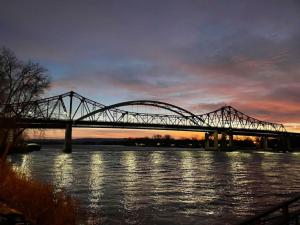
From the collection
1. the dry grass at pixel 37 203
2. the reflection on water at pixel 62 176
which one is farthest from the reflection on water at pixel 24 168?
the dry grass at pixel 37 203

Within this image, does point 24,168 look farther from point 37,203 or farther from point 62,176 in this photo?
point 37,203

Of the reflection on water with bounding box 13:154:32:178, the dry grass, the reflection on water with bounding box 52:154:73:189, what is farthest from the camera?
the reflection on water with bounding box 52:154:73:189

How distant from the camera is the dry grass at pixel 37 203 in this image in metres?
13.7

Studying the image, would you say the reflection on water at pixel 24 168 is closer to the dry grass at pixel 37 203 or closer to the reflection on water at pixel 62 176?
the reflection on water at pixel 62 176

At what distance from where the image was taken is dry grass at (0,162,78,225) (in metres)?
13.7

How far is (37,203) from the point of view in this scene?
1457 cm

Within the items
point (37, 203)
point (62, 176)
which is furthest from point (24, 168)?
point (37, 203)

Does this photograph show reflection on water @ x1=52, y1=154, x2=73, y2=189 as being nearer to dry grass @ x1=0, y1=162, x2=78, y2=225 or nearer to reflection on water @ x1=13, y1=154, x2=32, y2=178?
reflection on water @ x1=13, y1=154, x2=32, y2=178

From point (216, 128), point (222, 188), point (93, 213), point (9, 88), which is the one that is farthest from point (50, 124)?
point (93, 213)

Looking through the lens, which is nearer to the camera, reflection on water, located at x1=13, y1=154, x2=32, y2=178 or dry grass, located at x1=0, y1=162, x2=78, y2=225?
dry grass, located at x1=0, y1=162, x2=78, y2=225

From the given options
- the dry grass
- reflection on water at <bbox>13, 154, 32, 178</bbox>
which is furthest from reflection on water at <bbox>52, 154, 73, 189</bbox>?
the dry grass

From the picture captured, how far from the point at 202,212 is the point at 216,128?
6287 inches

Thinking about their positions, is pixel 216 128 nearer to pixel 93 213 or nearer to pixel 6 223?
pixel 93 213

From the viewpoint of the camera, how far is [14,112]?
40.5 meters
